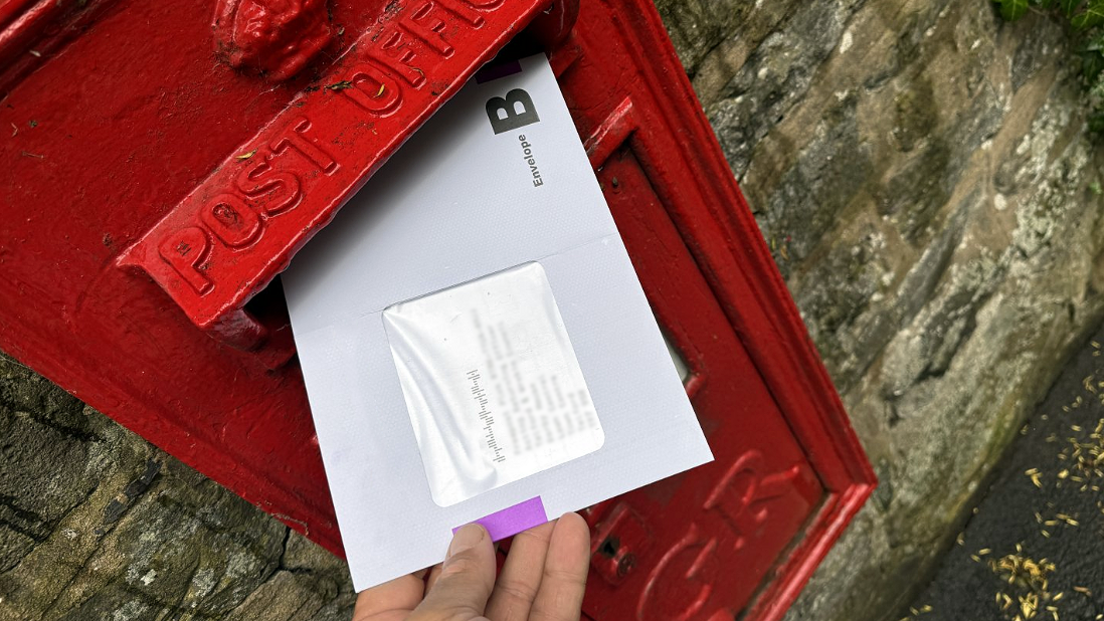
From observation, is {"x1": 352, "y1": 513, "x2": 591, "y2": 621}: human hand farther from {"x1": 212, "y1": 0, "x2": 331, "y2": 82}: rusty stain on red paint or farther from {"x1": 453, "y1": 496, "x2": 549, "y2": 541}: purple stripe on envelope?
{"x1": 212, "y1": 0, "x2": 331, "y2": 82}: rusty stain on red paint

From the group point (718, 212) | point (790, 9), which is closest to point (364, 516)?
point (718, 212)

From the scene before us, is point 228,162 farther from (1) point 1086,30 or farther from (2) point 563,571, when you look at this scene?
(1) point 1086,30

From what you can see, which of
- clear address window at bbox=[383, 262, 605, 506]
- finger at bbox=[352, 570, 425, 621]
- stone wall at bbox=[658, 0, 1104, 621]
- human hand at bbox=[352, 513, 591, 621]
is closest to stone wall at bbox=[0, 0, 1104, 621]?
stone wall at bbox=[658, 0, 1104, 621]

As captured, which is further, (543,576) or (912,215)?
(912,215)

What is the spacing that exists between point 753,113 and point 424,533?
100 cm

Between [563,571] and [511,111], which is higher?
[511,111]

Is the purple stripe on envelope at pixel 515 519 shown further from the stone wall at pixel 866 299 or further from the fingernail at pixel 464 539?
the stone wall at pixel 866 299

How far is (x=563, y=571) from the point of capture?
0.84 meters

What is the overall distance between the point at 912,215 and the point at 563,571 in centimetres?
130

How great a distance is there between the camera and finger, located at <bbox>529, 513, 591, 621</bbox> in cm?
84

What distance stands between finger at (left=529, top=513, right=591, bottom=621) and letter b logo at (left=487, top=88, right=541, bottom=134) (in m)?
0.49

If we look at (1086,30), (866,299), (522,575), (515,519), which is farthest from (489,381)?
(1086,30)

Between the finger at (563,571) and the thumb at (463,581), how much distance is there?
10 centimetres

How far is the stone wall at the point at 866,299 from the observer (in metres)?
0.93
